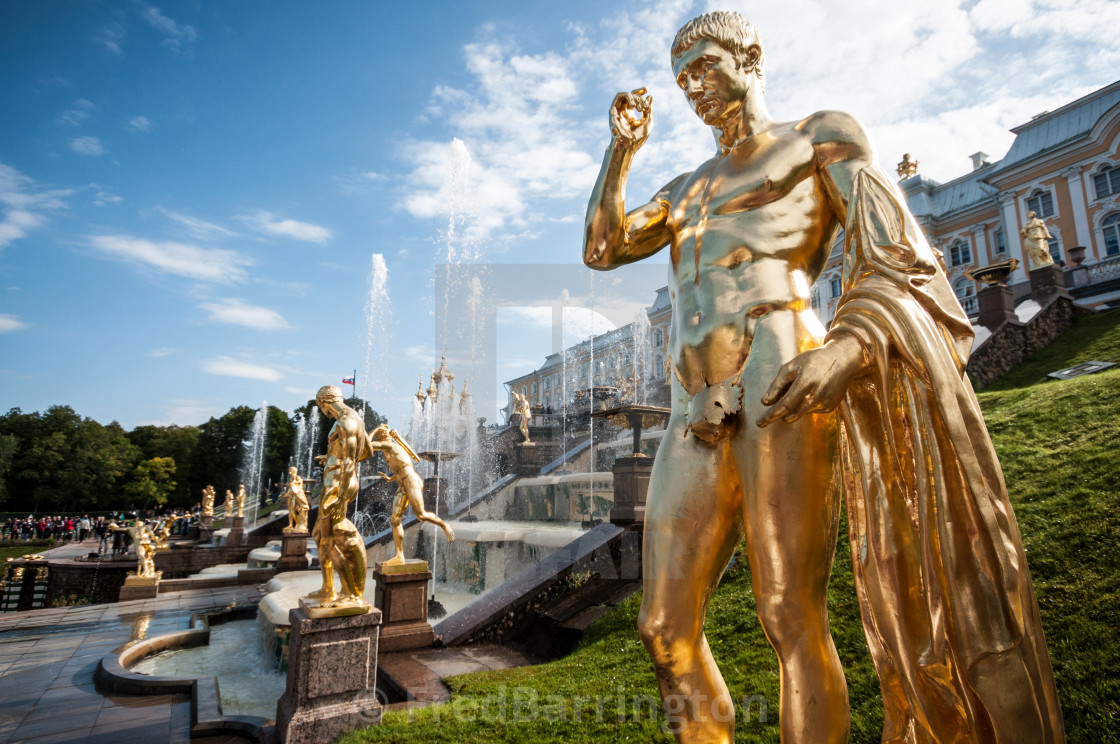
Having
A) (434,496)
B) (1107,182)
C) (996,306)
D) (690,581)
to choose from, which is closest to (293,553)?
(434,496)

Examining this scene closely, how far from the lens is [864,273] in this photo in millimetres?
1949

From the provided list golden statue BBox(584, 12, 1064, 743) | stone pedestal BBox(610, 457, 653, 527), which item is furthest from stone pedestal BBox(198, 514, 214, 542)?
golden statue BBox(584, 12, 1064, 743)

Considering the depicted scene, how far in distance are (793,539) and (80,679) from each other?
31.5 feet

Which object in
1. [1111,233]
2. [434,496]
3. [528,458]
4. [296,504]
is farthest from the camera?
[1111,233]

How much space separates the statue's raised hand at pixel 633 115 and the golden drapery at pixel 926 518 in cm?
92

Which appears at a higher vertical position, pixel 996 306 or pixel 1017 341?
pixel 996 306

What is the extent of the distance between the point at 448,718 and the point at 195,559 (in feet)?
64.4

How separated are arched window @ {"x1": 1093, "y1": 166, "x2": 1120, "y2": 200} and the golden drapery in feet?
126

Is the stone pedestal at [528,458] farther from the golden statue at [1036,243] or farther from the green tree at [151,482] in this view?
the green tree at [151,482]

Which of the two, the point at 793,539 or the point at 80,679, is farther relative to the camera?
the point at 80,679

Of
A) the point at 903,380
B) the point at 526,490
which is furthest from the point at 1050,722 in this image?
the point at 526,490

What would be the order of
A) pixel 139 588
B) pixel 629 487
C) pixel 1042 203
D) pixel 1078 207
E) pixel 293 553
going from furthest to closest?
pixel 1042 203
pixel 1078 207
pixel 293 553
pixel 139 588
pixel 629 487

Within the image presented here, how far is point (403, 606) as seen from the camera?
806 centimetres

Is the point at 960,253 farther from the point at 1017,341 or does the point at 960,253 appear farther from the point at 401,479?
the point at 401,479
